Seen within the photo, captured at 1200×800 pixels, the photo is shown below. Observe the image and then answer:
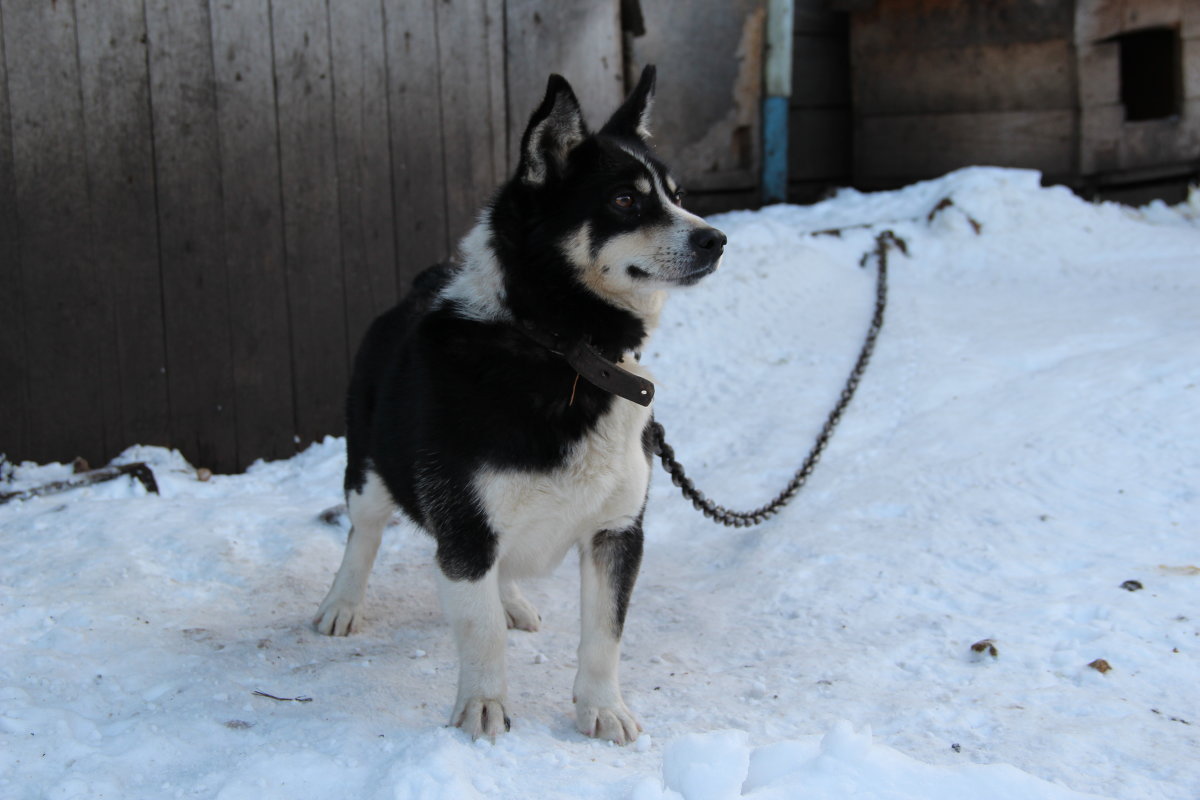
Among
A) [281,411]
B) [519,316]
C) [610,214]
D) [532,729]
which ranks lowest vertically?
[532,729]

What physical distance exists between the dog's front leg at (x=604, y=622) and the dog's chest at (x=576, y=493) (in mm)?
52

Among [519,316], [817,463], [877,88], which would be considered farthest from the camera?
[877,88]

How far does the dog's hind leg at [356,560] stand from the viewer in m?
3.40

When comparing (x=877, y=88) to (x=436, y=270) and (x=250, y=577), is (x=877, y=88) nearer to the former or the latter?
(x=436, y=270)

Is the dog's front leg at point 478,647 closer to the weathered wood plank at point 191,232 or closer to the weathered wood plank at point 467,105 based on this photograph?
the weathered wood plank at point 191,232

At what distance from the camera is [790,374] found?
557cm

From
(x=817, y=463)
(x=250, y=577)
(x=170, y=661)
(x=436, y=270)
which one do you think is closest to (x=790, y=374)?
(x=817, y=463)

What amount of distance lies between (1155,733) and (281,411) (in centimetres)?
Result: 408

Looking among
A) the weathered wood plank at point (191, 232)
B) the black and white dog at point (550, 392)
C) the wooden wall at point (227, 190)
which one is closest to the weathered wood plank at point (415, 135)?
the wooden wall at point (227, 190)

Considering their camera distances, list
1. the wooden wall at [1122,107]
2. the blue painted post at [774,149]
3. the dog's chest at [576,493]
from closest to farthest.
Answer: the dog's chest at [576,493]
the wooden wall at [1122,107]
the blue painted post at [774,149]

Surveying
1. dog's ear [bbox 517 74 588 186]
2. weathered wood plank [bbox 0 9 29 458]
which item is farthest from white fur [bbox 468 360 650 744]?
weathered wood plank [bbox 0 9 29 458]

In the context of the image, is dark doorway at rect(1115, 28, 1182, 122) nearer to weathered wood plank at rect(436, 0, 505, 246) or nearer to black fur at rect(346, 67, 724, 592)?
weathered wood plank at rect(436, 0, 505, 246)

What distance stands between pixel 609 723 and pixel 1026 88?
269 inches

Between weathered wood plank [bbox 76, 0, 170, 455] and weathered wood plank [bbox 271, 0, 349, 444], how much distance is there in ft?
2.02
